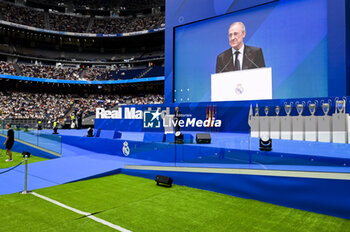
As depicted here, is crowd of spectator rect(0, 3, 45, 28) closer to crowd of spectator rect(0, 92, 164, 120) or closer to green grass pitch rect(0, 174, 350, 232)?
crowd of spectator rect(0, 92, 164, 120)

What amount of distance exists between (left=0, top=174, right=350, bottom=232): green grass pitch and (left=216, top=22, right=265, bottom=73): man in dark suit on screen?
11405 millimetres

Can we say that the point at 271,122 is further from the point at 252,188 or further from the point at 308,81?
the point at 308,81

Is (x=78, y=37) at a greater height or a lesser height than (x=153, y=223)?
greater

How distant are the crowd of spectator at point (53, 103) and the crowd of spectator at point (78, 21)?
12542 millimetres

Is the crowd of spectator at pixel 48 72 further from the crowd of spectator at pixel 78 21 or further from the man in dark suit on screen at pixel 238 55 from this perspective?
the man in dark suit on screen at pixel 238 55

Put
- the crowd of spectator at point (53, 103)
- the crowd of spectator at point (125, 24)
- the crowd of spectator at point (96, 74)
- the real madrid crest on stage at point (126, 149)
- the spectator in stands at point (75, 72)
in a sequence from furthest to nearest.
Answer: the crowd of spectator at point (125, 24) < the crowd of spectator at point (96, 74) < the spectator in stands at point (75, 72) < the crowd of spectator at point (53, 103) < the real madrid crest on stage at point (126, 149)

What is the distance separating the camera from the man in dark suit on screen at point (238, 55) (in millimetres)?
15357

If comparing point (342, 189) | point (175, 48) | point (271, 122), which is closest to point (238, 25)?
point (175, 48)

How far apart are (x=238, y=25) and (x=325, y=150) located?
12639 millimetres

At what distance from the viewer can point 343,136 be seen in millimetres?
6516

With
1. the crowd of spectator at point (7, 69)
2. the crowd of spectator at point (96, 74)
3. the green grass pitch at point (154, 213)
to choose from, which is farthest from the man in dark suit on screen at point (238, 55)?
the crowd of spectator at point (7, 69)

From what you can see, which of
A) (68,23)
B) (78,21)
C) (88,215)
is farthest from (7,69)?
(88,215)

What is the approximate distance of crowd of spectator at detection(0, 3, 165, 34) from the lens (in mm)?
41812

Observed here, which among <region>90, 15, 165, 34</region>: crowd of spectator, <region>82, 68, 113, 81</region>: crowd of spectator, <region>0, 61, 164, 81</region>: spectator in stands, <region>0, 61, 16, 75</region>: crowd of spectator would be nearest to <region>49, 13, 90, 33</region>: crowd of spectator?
<region>90, 15, 165, 34</region>: crowd of spectator
